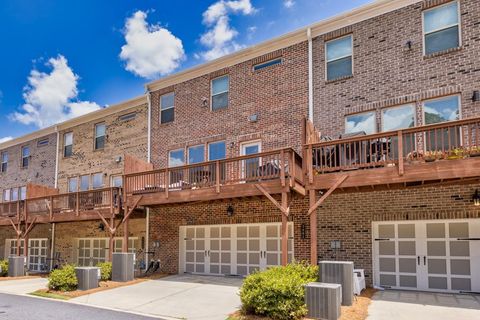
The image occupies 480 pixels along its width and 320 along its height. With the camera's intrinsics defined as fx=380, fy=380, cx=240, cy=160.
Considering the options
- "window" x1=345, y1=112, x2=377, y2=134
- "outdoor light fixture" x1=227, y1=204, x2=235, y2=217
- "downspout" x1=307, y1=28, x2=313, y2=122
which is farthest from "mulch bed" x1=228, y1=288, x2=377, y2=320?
"downspout" x1=307, y1=28, x2=313, y2=122

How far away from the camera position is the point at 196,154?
1616cm

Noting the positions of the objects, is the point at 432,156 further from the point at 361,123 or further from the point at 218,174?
the point at 218,174

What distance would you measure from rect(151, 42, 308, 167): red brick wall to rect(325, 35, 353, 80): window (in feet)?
2.84

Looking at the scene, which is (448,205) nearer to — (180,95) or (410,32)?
(410,32)

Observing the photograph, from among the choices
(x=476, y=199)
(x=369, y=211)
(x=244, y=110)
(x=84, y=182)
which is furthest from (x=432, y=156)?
(x=84, y=182)

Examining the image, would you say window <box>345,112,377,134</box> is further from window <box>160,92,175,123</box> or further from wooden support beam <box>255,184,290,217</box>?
window <box>160,92,175,123</box>

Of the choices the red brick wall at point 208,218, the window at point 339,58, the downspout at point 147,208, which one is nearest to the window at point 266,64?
the window at point 339,58

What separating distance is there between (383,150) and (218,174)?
4906mm

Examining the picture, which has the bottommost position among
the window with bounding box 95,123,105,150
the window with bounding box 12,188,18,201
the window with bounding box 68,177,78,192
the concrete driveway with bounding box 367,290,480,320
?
the concrete driveway with bounding box 367,290,480,320

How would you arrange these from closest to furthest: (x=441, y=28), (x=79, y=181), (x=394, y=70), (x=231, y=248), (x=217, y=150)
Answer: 1. (x=441, y=28)
2. (x=394, y=70)
3. (x=231, y=248)
4. (x=217, y=150)
5. (x=79, y=181)

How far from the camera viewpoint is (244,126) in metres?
14.9

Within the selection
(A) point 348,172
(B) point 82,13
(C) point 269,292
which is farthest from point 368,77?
(B) point 82,13

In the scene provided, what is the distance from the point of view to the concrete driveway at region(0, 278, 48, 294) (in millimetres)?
13066

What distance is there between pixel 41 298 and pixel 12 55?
21975mm
